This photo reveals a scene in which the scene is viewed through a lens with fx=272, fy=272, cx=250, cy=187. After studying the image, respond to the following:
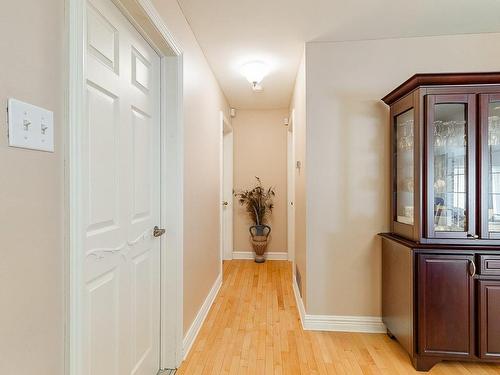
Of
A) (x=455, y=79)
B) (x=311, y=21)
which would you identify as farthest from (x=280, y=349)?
(x=311, y=21)

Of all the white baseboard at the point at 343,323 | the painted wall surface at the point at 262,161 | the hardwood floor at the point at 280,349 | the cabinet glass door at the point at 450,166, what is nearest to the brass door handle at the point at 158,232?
the hardwood floor at the point at 280,349

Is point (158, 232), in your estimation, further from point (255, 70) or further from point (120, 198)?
point (255, 70)

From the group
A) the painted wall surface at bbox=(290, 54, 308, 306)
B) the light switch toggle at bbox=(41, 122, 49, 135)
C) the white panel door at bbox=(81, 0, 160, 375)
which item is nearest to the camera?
the light switch toggle at bbox=(41, 122, 49, 135)

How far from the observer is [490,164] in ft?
5.98

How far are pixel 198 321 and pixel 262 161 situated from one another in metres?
2.86

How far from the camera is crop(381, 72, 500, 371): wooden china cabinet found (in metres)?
1.78

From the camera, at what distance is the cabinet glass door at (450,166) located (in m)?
1.82

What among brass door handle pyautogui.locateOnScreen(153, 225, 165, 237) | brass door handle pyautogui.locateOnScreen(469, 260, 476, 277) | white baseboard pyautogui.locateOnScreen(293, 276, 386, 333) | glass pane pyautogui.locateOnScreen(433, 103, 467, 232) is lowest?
white baseboard pyautogui.locateOnScreen(293, 276, 386, 333)

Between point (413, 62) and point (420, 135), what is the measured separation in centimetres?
91

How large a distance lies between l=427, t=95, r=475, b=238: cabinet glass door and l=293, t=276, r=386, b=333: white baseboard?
39.4 inches

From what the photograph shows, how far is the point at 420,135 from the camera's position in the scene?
1848mm

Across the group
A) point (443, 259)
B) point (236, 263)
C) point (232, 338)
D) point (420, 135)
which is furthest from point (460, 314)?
point (236, 263)

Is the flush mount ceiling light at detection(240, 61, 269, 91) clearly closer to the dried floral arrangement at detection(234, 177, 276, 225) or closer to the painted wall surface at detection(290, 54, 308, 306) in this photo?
the painted wall surface at detection(290, 54, 308, 306)

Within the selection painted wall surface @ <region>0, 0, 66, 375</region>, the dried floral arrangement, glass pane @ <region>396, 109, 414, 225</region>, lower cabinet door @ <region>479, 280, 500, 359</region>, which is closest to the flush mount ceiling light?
glass pane @ <region>396, 109, 414, 225</region>
